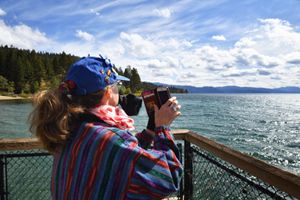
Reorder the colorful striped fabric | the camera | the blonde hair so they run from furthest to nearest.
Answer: the camera, the blonde hair, the colorful striped fabric

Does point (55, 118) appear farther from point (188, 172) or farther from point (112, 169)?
point (188, 172)

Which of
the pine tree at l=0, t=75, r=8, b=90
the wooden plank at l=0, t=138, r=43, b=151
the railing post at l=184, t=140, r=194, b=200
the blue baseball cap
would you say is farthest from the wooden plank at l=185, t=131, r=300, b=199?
the pine tree at l=0, t=75, r=8, b=90

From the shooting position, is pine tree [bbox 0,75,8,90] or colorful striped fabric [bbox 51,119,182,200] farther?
pine tree [bbox 0,75,8,90]

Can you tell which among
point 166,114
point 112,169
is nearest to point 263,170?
point 166,114

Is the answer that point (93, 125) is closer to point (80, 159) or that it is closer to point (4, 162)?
point (80, 159)

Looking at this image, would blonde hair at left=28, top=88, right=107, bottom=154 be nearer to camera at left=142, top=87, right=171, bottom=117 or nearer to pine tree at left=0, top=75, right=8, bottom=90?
camera at left=142, top=87, right=171, bottom=117

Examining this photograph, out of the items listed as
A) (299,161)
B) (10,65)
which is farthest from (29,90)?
(299,161)

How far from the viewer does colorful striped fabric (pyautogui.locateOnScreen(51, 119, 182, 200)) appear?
3.09 feet

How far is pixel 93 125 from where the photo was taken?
104 centimetres

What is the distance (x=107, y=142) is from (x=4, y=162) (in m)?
1.89

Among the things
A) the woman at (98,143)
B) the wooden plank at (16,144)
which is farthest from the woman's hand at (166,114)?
the wooden plank at (16,144)

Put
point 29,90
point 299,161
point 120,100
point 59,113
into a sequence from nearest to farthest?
point 59,113
point 120,100
point 299,161
point 29,90

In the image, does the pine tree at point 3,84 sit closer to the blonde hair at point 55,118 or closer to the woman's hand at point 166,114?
the blonde hair at point 55,118

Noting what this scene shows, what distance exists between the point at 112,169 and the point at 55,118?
44 cm
